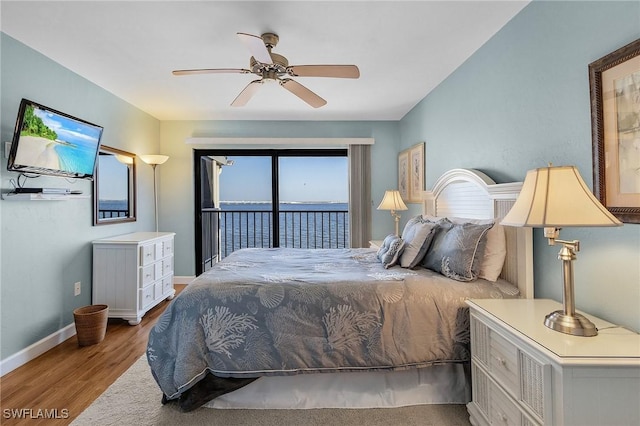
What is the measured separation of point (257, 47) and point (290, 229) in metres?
3.74

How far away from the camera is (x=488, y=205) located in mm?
2309

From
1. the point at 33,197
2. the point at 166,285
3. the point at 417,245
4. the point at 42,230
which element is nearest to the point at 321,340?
the point at 417,245

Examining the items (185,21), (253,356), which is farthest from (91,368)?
(185,21)

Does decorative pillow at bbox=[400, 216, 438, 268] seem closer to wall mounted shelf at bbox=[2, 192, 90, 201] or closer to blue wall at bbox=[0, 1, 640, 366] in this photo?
blue wall at bbox=[0, 1, 640, 366]

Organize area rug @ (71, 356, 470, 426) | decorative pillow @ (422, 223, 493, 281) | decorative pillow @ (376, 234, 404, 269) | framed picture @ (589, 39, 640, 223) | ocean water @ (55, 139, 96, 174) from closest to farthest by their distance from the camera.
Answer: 1. framed picture @ (589, 39, 640, 223)
2. area rug @ (71, 356, 470, 426)
3. decorative pillow @ (422, 223, 493, 281)
4. decorative pillow @ (376, 234, 404, 269)
5. ocean water @ (55, 139, 96, 174)

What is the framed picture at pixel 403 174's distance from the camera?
4.32 metres

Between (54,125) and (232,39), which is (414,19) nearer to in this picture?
(232,39)

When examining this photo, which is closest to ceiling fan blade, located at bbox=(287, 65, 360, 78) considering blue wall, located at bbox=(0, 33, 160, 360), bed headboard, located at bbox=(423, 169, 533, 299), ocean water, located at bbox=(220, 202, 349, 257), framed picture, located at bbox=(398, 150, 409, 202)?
bed headboard, located at bbox=(423, 169, 533, 299)

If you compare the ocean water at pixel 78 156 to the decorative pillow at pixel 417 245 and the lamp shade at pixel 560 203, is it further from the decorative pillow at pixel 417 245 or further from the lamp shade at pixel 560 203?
the lamp shade at pixel 560 203

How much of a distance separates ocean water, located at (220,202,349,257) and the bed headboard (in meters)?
2.39

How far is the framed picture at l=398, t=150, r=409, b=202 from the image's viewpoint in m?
4.32

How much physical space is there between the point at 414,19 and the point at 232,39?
4.41ft

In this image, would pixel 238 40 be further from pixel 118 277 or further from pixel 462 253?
pixel 118 277

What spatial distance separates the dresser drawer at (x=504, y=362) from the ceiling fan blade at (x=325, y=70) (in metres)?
1.84
